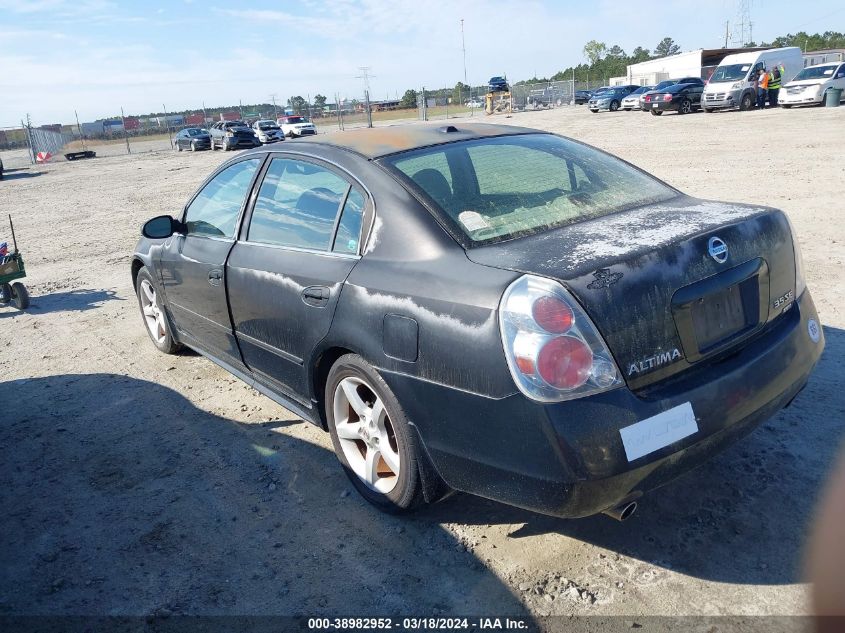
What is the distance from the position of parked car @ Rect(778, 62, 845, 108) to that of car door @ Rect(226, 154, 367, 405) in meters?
27.3

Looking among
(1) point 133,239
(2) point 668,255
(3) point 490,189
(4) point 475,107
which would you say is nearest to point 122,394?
(3) point 490,189

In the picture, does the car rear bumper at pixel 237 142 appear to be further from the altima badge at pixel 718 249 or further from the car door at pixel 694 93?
the altima badge at pixel 718 249

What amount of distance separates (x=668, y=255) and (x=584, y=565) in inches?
48.6

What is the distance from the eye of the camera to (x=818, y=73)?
2572cm

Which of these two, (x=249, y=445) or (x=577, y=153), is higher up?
(x=577, y=153)

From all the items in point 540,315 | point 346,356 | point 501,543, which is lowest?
point 501,543

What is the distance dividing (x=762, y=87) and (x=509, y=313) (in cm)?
Result: 2982

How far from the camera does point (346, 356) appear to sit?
3.03 metres

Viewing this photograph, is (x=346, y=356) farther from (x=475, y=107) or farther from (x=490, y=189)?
(x=475, y=107)

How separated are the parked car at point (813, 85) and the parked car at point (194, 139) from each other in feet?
92.4

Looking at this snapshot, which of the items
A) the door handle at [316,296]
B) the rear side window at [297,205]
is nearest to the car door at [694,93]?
the rear side window at [297,205]

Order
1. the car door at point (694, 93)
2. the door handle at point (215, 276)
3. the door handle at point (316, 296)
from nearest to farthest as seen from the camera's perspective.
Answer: the door handle at point (316, 296), the door handle at point (215, 276), the car door at point (694, 93)

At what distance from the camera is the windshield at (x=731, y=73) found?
27.2 meters

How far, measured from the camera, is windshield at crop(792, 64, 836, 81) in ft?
83.2
